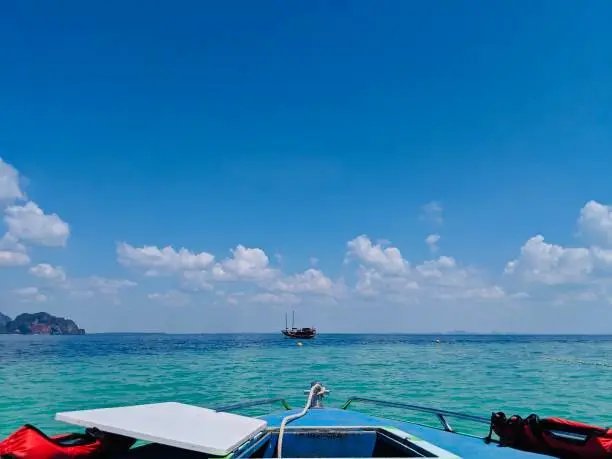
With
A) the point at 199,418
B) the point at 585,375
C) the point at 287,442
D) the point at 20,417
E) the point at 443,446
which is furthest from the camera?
the point at 585,375

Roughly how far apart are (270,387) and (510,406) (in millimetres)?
10942

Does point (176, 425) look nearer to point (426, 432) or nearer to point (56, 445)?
point (56, 445)

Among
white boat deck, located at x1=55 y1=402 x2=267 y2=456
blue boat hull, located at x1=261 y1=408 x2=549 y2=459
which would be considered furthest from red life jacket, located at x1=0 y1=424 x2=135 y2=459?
blue boat hull, located at x1=261 y1=408 x2=549 y2=459

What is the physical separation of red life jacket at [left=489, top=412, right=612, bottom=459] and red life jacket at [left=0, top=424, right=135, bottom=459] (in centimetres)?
424

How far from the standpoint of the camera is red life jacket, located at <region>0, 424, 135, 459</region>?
3908 mm

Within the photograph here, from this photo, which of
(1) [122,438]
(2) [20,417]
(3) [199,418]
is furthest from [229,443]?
(2) [20,417]

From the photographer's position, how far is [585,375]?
2767 cm

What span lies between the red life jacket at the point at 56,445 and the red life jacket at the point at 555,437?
4.24 m

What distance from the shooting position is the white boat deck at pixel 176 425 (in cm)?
389

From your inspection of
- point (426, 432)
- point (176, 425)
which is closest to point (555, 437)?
point (426, 432)

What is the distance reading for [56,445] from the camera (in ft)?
13.5

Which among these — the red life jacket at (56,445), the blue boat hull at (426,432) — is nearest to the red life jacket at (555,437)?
the blue boat hull at (426,432)

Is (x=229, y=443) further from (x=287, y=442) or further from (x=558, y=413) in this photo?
(x=558, y=413)

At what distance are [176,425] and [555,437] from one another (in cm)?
391
